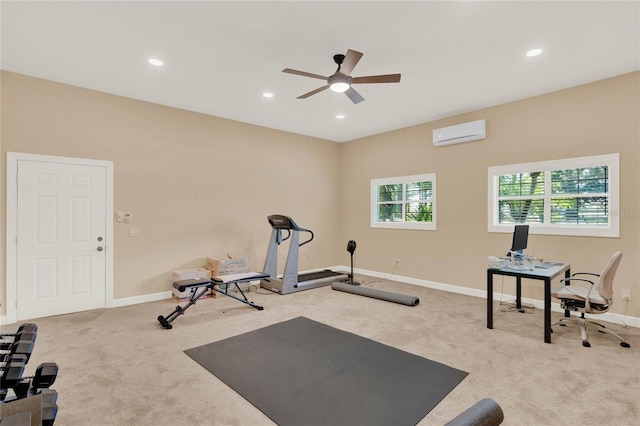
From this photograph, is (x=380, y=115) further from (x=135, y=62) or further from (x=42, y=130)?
(x=42, y=130)

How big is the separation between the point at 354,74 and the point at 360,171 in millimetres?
3426

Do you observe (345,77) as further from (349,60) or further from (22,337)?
(22,337)

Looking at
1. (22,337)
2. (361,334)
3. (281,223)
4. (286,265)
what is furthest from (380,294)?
(22,337)

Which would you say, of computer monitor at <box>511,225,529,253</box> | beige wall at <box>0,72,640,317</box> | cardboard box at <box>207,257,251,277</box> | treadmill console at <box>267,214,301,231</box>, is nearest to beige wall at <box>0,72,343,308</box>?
beige wall at <box>0,72,640,317</box>

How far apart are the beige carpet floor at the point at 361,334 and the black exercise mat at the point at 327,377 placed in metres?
0.12

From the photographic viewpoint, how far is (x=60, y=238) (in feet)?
13.7

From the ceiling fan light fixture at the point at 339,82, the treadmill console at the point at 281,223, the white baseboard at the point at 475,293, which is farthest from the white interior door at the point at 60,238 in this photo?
the white baseboard at the point at 475,293

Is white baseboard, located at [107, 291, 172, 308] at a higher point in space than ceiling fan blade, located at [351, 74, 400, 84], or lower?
lower

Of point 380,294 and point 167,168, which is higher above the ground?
point 167,168

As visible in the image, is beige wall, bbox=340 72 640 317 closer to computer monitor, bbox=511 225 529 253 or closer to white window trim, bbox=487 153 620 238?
white window trim, bbox=487 153 620 238

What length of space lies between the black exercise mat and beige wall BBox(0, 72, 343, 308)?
2.37 m

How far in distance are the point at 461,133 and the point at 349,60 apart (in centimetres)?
309

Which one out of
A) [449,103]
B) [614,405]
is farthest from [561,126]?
[614,405]

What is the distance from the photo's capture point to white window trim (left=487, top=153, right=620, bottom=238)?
3.96 metres
